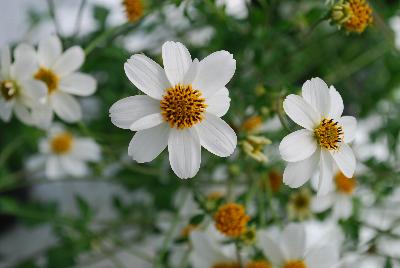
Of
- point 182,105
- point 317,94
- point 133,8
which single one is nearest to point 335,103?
point 317,94

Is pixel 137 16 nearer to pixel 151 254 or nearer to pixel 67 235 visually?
pixel 67 235

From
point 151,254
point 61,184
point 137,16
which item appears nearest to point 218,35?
point 137,16

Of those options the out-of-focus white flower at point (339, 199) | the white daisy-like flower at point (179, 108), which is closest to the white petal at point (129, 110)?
the white daisy-like flower at point (179, 108)

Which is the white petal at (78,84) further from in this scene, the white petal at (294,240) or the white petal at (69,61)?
the white petal at (294,240)

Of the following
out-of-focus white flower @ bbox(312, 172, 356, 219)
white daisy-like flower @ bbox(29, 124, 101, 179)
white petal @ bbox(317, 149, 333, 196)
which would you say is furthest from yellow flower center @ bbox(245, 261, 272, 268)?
white daisy-like flower @ bbox(29, 124, 101, 179)

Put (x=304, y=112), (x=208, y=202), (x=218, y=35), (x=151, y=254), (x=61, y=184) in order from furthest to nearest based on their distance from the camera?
1. (x=61, y=184)
2. (x=151, y=254)
3. (x=218, y=35)
4. (x=208, y=202)
5. (x=304, y=112)

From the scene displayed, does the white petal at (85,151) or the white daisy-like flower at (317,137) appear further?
the white petal at (85,151)

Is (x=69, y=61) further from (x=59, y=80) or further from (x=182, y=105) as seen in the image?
(x=182, y=105)
